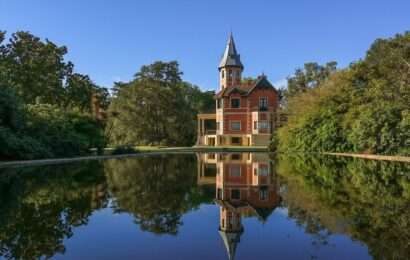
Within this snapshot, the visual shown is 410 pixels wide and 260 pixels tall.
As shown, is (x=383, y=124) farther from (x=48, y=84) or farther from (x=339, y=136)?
(x=48, y=84)

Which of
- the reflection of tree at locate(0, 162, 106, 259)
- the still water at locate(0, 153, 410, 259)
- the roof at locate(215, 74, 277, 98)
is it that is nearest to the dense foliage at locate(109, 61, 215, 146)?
the roof at locate(215, 74, 277, 98)

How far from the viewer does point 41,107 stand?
26.8 m

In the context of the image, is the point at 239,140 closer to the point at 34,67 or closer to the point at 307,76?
the point at 307,76

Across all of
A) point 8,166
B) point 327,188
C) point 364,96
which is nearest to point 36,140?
point 8,166

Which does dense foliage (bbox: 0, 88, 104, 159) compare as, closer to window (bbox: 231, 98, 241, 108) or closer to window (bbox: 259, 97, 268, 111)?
window (bbox: 231, 98, 241, 108)

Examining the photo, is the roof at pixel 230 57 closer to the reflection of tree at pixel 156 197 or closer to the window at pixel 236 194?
the reflection of tree at pixel 156 197

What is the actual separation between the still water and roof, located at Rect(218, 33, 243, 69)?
132 feet

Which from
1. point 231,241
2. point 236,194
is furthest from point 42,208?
point 236,194

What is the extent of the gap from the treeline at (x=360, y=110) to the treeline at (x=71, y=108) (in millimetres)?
16276

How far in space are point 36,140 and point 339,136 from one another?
69.3 feet

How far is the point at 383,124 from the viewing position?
82.7 ft

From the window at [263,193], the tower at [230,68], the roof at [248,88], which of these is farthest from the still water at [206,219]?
the tower at [230,68]

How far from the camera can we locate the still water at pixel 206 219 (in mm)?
5938

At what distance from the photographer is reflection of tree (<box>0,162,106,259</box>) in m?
6.18
